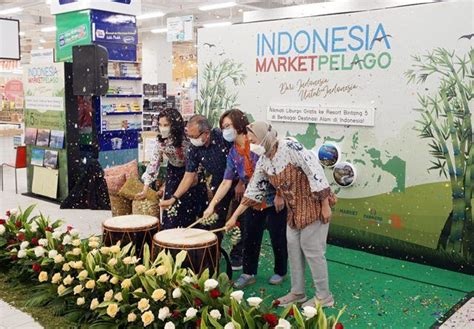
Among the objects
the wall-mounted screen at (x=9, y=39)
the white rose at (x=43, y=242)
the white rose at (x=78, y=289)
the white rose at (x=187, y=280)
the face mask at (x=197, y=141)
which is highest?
the wall-mounted screen at (x=9, y=39)

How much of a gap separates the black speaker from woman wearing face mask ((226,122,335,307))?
144 inches

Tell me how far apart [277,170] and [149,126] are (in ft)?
37.4

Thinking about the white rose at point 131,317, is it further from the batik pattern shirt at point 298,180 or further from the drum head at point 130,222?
the batik pattern shirt at point 298,180

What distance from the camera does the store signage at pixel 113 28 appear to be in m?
7.96

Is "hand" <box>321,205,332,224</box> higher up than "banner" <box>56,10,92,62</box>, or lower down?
lower down

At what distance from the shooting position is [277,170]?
3.58 metres

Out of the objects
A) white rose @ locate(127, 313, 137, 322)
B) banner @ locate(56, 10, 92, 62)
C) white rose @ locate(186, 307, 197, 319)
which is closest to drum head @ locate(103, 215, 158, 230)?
Result: white rose @ locate(127, 313, 137, 322)

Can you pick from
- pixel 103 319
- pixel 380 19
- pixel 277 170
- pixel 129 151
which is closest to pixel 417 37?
pixel 380 19

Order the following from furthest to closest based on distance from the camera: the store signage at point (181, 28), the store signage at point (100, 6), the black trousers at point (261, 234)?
the store signage at point (181, 28) < the store signage at point (100, 6) < the black trousers at point (261, 234)

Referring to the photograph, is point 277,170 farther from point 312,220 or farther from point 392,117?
point 392,117

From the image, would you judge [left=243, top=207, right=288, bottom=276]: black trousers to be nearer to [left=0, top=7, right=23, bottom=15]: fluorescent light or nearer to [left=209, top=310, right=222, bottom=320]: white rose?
[left=209, top=310, right=222, bottom=320]: white rose

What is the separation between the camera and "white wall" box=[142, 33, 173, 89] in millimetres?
19250

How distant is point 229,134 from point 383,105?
1.61 m

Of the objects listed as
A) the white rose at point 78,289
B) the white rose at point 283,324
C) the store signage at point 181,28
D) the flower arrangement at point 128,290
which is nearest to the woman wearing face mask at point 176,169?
the flower arrangement at point 128,290
